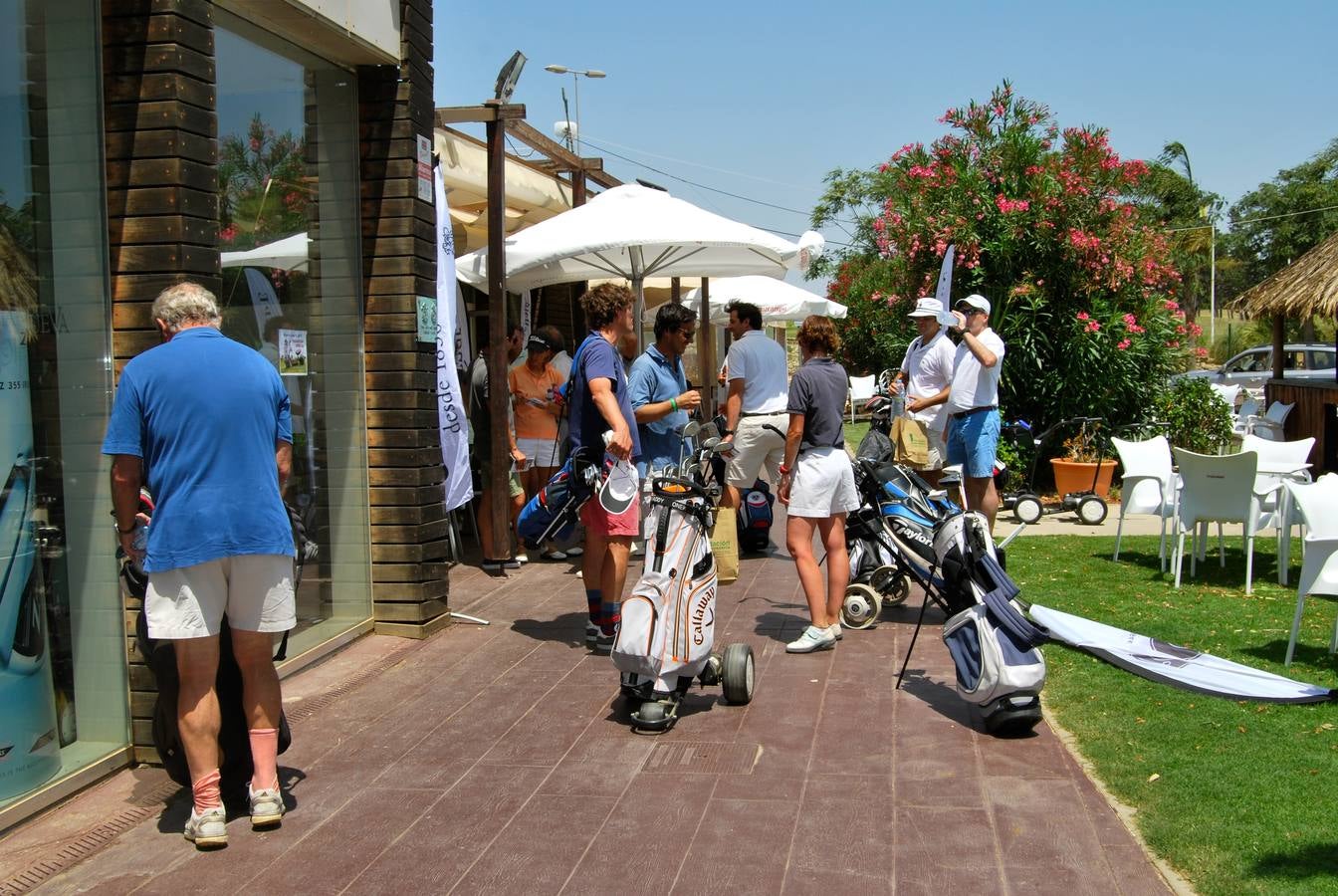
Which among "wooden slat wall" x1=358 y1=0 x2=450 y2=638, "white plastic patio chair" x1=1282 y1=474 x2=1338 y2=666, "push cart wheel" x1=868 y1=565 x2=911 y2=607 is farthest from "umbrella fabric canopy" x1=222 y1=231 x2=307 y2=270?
"white plastic patio chair" x1=1282 y1=474 x2=1338 y2=666

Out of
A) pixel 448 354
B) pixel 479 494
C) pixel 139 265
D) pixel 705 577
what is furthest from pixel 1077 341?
pixel 139 265

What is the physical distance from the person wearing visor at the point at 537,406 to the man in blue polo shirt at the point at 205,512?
17.2 ft

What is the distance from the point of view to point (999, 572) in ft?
17.8

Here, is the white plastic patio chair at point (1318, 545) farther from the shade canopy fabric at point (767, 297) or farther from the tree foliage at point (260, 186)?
the shade canopy fabric at point (767, 297)

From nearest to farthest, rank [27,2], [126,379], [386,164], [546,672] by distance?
1. [126,379]
2. [27,2]
3. [546,672]
4. [386,164]

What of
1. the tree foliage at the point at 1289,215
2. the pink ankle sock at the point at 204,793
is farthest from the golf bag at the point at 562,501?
the tree foliage at the point at 1289,215

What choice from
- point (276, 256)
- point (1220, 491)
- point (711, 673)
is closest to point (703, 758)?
point (711, 673)

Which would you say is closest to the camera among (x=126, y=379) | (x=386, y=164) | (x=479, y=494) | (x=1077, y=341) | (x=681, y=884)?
(x=681, y=884)

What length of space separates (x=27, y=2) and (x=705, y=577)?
358 centimetres

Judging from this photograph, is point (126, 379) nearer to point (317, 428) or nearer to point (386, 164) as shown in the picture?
point (317, 428)

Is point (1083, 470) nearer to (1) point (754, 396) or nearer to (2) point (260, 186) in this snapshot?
(1) point (754, 396)

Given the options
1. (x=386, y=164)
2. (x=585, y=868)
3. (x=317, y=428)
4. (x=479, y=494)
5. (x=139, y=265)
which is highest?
(x=386, y=164)

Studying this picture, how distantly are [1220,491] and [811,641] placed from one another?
3.27 meters

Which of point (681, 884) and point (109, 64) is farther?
point (109, 64)
